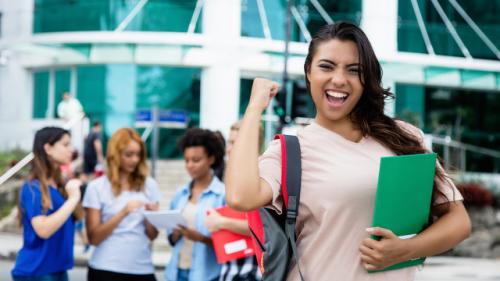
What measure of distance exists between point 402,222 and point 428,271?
12961 millimetres

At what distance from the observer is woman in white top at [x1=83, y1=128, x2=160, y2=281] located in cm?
559

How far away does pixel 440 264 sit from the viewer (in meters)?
16.9

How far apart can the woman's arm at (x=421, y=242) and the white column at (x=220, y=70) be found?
22.6m

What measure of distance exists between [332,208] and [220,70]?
23.0 meters

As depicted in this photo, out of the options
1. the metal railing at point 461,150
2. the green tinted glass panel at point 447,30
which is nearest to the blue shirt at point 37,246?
the metal railing at point 461,150

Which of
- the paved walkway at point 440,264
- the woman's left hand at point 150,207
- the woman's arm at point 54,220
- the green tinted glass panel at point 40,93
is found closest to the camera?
the woman's arm at point 54,220

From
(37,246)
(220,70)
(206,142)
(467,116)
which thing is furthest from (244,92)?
(37,246)

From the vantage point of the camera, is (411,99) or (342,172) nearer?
(342,172)

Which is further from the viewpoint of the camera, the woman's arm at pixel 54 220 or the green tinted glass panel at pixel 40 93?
the green tinted glass panel at pixel 40 93

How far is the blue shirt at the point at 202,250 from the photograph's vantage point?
5.54m

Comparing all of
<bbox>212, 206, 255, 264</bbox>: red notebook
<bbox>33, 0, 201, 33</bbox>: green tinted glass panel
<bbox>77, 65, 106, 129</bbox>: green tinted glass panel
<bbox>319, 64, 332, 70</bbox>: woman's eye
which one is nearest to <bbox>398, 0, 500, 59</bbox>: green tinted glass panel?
<bbox>33, 0, 201, 33</bbox>: green tinted glass panel

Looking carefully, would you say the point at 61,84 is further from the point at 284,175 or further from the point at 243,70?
the point at 284,175

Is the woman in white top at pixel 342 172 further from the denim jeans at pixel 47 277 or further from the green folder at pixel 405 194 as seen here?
the denim jeans at pixel 47 277

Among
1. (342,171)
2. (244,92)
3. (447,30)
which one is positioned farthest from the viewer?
(447,30)
